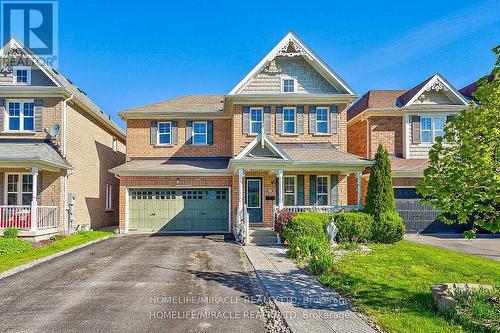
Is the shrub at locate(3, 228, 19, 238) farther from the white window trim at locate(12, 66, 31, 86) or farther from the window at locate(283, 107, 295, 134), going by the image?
the window at locate(283, 107, 295, 134)

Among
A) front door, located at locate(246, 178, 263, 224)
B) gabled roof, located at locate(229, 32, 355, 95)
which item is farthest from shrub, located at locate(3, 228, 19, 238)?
gabled roof, located at locate(229, 32, 355, 95)

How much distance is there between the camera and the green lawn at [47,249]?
1180cm

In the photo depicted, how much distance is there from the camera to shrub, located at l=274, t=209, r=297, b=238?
51.0ft

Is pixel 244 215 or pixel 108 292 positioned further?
pixel 244 215

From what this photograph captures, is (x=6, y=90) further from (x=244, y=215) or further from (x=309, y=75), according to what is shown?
(x=309, y=75)

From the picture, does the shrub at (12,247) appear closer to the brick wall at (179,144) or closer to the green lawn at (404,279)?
the brick wall at (179,144)

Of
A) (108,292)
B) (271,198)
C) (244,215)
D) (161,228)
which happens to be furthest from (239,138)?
(108,292)

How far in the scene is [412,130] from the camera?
838 inches

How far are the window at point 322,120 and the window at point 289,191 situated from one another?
303cm

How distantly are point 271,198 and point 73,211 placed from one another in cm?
1004

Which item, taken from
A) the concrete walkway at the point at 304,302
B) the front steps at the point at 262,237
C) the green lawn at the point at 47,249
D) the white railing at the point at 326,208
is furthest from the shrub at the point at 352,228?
the green lawn at the point at 47,249

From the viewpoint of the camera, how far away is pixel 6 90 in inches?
734

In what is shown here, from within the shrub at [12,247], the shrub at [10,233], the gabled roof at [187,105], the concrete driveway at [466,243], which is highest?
the gabled roof at [187,105]

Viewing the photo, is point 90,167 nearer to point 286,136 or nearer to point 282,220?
point 286,136
